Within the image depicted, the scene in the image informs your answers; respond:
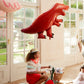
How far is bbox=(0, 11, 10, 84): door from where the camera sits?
4109 mm

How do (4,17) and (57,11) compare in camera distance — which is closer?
(57,11)

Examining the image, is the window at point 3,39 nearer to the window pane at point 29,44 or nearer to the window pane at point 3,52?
the window pane at point 3,52

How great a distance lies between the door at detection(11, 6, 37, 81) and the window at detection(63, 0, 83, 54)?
1.66 metres

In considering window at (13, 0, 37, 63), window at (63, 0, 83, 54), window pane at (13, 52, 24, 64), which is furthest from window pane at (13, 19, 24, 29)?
window at (63, 0, 83, 54)

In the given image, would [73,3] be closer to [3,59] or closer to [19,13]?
[19,13]

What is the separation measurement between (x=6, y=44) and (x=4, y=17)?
0.61 metres

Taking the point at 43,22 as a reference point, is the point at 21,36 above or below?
below

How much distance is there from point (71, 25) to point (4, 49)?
280cm

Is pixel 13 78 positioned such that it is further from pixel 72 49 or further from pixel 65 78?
pixel 72 49

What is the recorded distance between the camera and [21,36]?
450 centimetres

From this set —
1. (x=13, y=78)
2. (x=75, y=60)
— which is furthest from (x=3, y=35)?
(x=75, y=60)

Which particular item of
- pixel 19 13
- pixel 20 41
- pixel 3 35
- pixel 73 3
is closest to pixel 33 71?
pixel 3 35

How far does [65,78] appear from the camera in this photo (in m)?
4.56

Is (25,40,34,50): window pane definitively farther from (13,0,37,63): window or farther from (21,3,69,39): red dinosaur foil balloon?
(21,3,69,39): red dinosaur foil balloon
